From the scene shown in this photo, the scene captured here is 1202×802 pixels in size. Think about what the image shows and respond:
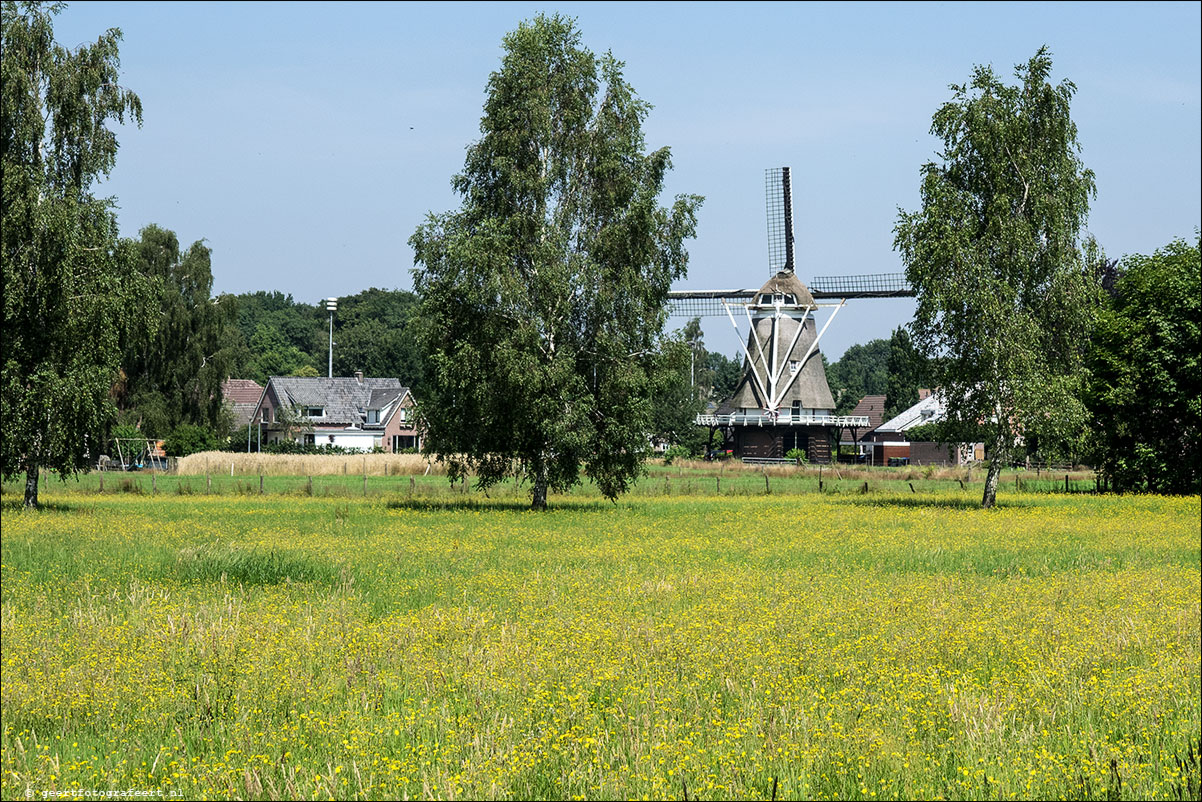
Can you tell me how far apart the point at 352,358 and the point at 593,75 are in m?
129

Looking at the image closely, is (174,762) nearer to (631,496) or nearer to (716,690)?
(716,690)

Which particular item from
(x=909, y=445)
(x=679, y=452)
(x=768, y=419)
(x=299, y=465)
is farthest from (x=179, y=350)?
(x=909, y=445)

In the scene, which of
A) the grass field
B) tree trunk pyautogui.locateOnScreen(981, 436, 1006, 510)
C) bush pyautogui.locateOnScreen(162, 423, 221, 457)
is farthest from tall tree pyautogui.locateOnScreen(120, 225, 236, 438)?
the grass field

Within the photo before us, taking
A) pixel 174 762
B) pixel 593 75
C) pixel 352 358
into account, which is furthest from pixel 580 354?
pixel 352 358

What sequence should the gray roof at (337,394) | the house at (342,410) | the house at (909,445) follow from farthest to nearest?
1. the gray roof at (337,394)
2. the house at (342,410)
3. the house at (909,445)

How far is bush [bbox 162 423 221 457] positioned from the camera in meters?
74.0

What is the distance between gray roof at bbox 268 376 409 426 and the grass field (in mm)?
99477

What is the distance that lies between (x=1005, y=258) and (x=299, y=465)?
47.3 m

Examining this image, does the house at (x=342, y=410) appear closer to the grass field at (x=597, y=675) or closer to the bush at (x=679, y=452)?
the bush at (x=679, y=452)

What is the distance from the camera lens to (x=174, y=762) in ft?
27.9

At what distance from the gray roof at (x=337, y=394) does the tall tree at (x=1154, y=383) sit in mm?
83775

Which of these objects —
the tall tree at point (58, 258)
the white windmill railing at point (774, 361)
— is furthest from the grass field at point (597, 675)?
the white windmill railing at point (774, 361)

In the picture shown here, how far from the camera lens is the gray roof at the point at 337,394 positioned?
397 ft

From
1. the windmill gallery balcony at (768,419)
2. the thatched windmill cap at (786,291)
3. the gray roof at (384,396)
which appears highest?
the thatched windmill cap at (786,291)
